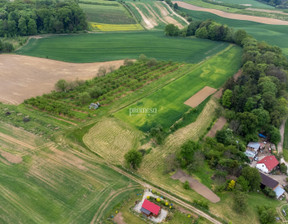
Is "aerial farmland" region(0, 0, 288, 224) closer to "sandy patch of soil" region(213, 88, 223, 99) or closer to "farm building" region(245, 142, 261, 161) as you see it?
"farm building" region(245, 142, 261, 161)

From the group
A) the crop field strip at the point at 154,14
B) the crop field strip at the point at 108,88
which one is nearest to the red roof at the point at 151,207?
the crop field strip at the point at 108,88

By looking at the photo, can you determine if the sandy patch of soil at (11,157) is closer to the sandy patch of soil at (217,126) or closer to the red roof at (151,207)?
the red roof at (151,207)

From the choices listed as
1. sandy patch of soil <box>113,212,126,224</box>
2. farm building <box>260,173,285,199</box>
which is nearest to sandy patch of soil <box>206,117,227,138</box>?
farm building <box>260,173,285,199</box>

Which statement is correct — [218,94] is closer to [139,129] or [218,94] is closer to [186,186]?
[139,129]

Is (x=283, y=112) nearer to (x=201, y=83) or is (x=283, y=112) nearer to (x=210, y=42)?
(x=201, y=83)

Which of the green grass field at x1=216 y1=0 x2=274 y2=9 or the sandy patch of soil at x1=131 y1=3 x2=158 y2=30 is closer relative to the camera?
the sandy patch of soil at x1=131 y1=3 x2=158 y2=30

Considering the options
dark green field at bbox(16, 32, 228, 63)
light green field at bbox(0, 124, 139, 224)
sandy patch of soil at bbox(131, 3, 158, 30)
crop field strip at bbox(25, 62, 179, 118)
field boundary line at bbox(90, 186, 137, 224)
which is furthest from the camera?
sandy patch of soil at bbox(131, 3, 158, 30)
